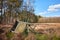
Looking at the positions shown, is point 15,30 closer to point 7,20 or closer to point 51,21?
point 7,20

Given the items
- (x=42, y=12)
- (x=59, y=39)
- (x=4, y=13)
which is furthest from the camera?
(x=4, y=13)

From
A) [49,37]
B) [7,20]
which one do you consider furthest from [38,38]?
[7,20]

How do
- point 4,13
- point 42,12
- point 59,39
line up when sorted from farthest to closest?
1. point 4,13
2. point 42,12
3. point 59,39

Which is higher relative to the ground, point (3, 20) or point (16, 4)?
point (16, 4)

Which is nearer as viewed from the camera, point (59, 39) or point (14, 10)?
point (59, 39)

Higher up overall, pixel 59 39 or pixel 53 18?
pixel 53 18

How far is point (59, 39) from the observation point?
4.80m

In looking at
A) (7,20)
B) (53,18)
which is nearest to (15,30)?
(7,20)

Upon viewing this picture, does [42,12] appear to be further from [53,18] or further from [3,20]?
[3,20]

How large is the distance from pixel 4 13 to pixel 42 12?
1040mm

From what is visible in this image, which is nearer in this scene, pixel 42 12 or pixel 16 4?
→ pixel 42 12

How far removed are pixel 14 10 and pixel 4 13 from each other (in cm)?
28


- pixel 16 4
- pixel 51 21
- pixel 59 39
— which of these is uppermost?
pixel 16 4

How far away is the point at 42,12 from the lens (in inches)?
201
